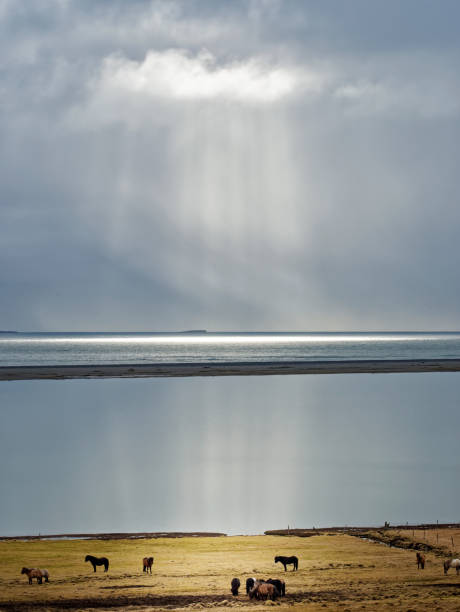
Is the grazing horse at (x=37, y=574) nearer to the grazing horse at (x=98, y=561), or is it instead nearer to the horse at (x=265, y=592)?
the grazing horse at (x=98, y=561)

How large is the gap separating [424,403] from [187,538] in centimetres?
5389

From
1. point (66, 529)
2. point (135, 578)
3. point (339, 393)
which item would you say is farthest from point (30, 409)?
point (135, 578)

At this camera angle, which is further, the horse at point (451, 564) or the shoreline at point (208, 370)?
the shoreline at point (208, 370)

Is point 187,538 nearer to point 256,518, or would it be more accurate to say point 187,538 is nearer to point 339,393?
point 256,518

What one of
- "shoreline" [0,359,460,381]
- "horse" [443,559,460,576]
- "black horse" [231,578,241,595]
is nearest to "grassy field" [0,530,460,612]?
"black horse" [231,578,241,595]

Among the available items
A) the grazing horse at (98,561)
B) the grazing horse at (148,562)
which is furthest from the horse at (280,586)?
the grazing horse at (98,561)

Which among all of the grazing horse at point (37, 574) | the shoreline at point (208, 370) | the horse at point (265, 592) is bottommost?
the horse at point (265, 592)

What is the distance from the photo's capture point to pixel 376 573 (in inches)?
818

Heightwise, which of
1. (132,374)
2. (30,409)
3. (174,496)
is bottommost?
(174,496)

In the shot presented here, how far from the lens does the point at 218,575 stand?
20672 mm

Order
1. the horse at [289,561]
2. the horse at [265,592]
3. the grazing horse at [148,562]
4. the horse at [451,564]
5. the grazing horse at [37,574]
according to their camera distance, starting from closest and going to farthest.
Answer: the horse at [265,592], the grazing horse at [37,574], the horse at [451,564], the grazing horse at [148,562], the horse at [289,561]

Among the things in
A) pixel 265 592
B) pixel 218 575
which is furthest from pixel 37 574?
pixel 265 592

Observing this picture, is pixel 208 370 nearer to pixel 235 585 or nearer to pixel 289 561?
pixel 289 561

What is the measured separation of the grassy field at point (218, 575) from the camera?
59.6 ft
